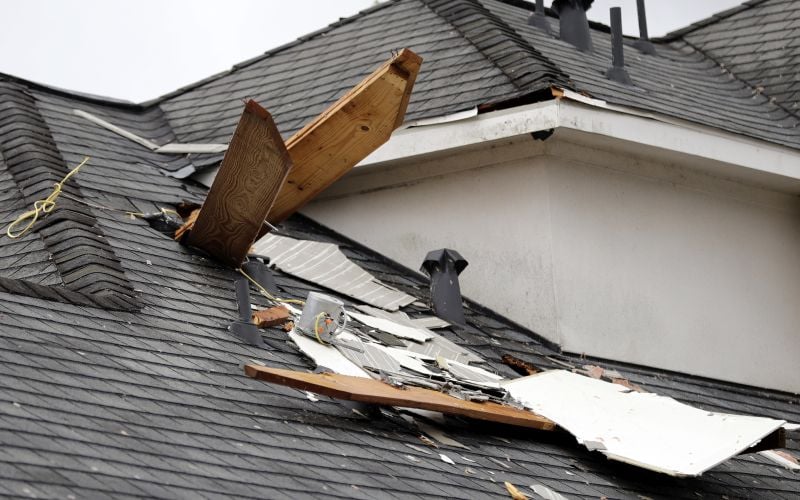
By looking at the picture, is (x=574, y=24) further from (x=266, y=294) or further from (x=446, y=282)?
(x=266, y=294)

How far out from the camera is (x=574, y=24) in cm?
1434

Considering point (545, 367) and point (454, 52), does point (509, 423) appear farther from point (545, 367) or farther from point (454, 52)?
point (454, 52)

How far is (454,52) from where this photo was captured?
13195 millimetres

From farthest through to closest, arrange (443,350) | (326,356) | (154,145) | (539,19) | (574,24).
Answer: (539,19), (574,24), (154,145), (443,350), (326,356)

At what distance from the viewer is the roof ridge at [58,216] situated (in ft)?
29.1

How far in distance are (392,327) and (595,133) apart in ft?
8.43

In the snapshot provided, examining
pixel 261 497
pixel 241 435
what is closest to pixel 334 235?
pixel 241 435

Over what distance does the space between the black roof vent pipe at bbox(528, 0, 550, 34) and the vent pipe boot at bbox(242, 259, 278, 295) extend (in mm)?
5038

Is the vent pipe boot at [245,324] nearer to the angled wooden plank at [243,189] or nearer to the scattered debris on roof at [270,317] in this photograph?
the scattered debris on roof at [270,317]

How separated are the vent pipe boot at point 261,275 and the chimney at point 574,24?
4915 mm

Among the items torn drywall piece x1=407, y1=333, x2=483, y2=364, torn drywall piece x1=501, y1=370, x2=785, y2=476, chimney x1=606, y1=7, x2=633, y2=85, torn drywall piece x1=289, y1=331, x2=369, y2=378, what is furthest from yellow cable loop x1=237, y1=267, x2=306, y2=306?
chimney x1=606, y1=7, x2=633, y2=85

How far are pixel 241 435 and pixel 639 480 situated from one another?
2.80 metres

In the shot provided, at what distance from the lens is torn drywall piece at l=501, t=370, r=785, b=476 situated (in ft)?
28.4

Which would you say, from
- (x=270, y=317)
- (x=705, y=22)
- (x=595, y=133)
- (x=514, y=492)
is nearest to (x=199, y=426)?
(x=514, y=492)
